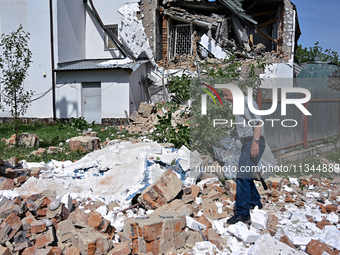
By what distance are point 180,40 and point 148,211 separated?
12.9 metres

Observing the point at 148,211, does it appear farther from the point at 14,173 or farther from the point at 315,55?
the point at 315,55

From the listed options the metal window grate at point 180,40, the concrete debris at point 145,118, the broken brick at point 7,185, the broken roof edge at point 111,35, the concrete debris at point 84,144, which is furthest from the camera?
the metal window grate at point 180,40

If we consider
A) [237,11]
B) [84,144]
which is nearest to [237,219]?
[84,144]

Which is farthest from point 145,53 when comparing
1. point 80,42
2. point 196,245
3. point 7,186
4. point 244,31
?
point 196,245

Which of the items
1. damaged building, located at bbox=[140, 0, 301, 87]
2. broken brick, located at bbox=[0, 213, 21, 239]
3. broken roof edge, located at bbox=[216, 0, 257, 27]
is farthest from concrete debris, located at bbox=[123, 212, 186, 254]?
broken roof edge, located at bbox=[216, 0, 257, 27]

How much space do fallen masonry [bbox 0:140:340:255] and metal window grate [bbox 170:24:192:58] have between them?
34.5 feet

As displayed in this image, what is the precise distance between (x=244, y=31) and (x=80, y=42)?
9.31m

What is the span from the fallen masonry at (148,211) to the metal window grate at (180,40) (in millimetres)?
10518

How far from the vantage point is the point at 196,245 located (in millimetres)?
3135

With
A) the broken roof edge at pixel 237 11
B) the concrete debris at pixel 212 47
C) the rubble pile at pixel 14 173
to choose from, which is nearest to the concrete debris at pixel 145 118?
the concrete debris at pixel 212 47

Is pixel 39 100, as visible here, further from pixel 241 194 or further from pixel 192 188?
pixel 241 194

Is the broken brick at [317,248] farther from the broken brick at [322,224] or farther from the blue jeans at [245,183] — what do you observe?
the blue jeans at [245,183]

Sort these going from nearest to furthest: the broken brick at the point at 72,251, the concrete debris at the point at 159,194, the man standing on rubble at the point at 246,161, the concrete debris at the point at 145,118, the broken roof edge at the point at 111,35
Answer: the broken brick at the point at 72,251, the man standing on rubble at the point at 246,161, the concrete debris at the point at 159,194, the concrete debris at the point at 145,118, the broken roof edge at the point at 111,35

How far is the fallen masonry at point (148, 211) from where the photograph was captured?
2.97m
